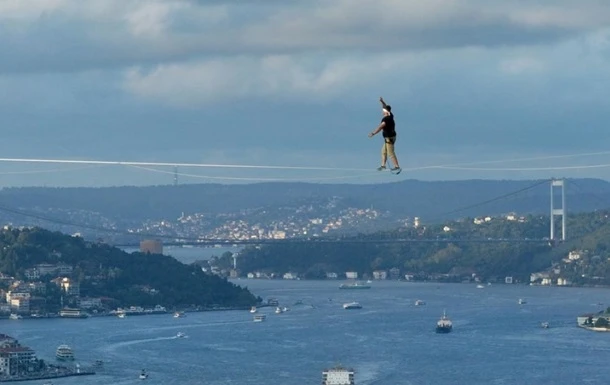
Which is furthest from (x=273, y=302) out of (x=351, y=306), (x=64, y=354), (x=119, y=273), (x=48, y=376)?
(x=48, y=376)

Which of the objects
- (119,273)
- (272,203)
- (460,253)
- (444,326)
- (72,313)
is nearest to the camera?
(444,326)

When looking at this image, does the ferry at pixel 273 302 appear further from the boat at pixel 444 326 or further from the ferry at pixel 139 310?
the boat at pixel 444 326

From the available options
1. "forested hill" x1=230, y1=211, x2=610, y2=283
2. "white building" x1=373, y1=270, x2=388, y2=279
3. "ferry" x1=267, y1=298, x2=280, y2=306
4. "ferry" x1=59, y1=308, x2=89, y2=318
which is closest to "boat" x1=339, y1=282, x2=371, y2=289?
"forested hill" x1=230, y1=211, x2=610, y2=283

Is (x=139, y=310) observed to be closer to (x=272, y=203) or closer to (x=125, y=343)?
(x=125, y=343)

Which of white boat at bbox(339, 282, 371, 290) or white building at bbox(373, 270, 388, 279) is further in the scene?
white building at bbox(373, 270, 388, 279)

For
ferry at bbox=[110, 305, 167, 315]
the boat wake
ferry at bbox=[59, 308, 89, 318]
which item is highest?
ferry at bbox=[110, 305, 167, 315]

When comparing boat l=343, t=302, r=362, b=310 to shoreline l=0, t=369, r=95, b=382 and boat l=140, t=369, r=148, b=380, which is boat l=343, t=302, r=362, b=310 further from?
boat l=140, t=369, r=148, b=380
